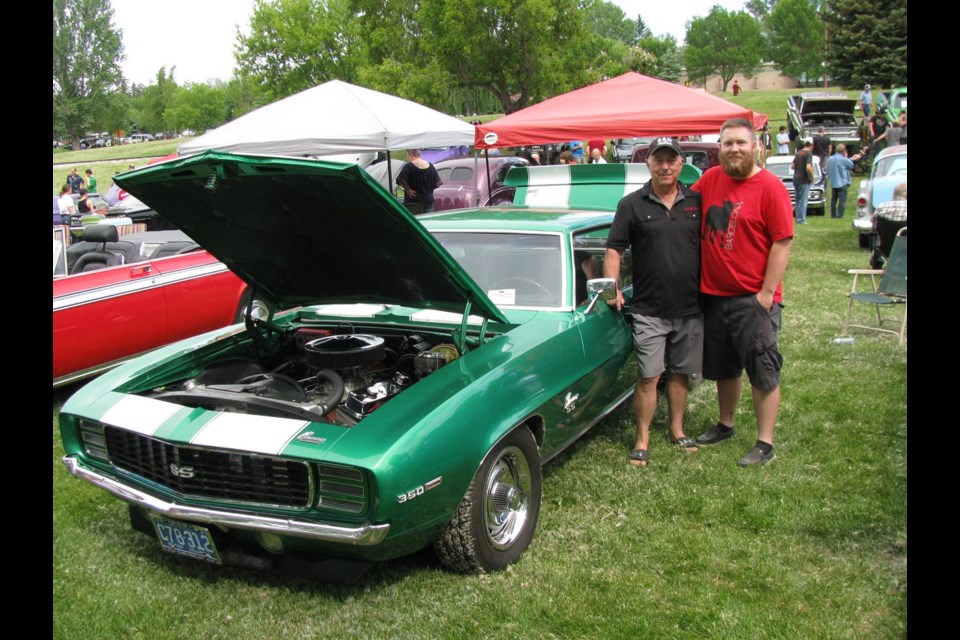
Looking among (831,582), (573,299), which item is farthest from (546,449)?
(831,582)

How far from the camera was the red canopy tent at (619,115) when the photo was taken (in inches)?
352

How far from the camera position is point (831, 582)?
319 cm

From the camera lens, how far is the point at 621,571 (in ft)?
11.0

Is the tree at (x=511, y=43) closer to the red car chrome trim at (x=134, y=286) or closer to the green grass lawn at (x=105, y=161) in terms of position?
the green grass lawn at (x=105, y=161)

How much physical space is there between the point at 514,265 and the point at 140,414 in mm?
2111

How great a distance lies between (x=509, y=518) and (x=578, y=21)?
2780cm

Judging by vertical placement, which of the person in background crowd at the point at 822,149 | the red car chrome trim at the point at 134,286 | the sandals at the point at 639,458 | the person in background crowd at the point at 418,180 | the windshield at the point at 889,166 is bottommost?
the sandals at the point at 639,458

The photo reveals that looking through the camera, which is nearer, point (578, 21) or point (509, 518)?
point (509, 518)

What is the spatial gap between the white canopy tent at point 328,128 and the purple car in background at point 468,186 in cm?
284

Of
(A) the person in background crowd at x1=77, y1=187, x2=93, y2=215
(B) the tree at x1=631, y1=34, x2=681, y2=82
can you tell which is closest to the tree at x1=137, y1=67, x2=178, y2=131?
(B) the tree at x1=631, y1=34, x2=681, y2=82

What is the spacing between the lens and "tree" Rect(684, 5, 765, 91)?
75.3m

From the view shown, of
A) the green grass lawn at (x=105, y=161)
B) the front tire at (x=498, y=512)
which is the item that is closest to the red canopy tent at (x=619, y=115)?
the front tire at (x=498, y=512)

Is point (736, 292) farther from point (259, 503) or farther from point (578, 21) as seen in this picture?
point (578, 21)

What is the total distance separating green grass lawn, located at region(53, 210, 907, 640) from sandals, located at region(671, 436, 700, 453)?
0.24ft
